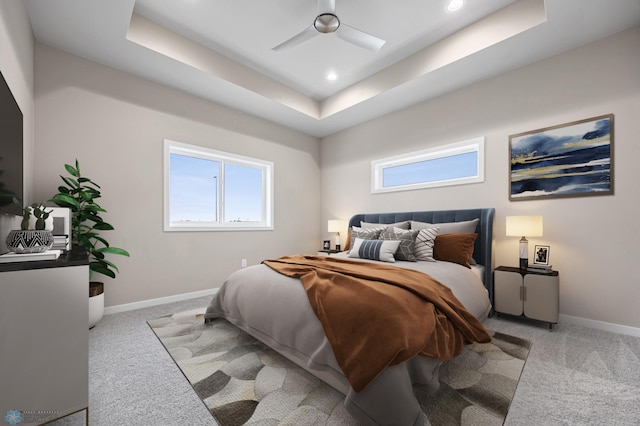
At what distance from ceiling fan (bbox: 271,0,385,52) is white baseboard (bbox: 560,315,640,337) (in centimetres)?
336

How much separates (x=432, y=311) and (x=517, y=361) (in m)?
1.03

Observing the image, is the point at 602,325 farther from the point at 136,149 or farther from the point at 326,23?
the point at 136,149

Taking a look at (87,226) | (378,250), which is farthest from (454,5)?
(87,226)

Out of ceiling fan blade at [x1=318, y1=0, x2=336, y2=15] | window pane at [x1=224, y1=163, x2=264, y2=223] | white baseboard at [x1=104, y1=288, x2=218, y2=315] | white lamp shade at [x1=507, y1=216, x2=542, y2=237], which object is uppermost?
ceiling fan blade at [x1=318, y1=0, x2=336, y2=15]

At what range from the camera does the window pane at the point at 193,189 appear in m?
3.79

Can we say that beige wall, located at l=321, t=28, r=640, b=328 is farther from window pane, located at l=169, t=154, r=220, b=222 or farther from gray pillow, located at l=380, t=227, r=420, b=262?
window pane, located at l=169, t=154, r=220, b=222

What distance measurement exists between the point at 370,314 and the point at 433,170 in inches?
121

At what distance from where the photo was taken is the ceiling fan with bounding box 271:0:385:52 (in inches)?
92.0

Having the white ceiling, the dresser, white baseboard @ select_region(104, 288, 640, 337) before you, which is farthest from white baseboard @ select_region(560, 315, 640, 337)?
the dresser

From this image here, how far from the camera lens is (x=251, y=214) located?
183 inches

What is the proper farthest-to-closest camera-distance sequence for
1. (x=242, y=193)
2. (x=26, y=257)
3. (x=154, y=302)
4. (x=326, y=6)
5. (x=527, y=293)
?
(x=242, y=193), (x=154, y=302), (x=527, y=293), (x=326, y=6), (x=26, y=257)

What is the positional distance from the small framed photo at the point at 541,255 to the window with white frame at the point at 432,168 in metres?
0.99

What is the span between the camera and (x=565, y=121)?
2.86 meters

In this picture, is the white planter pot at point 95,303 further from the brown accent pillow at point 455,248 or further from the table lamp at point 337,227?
the brown accent pillow at point 455,248
